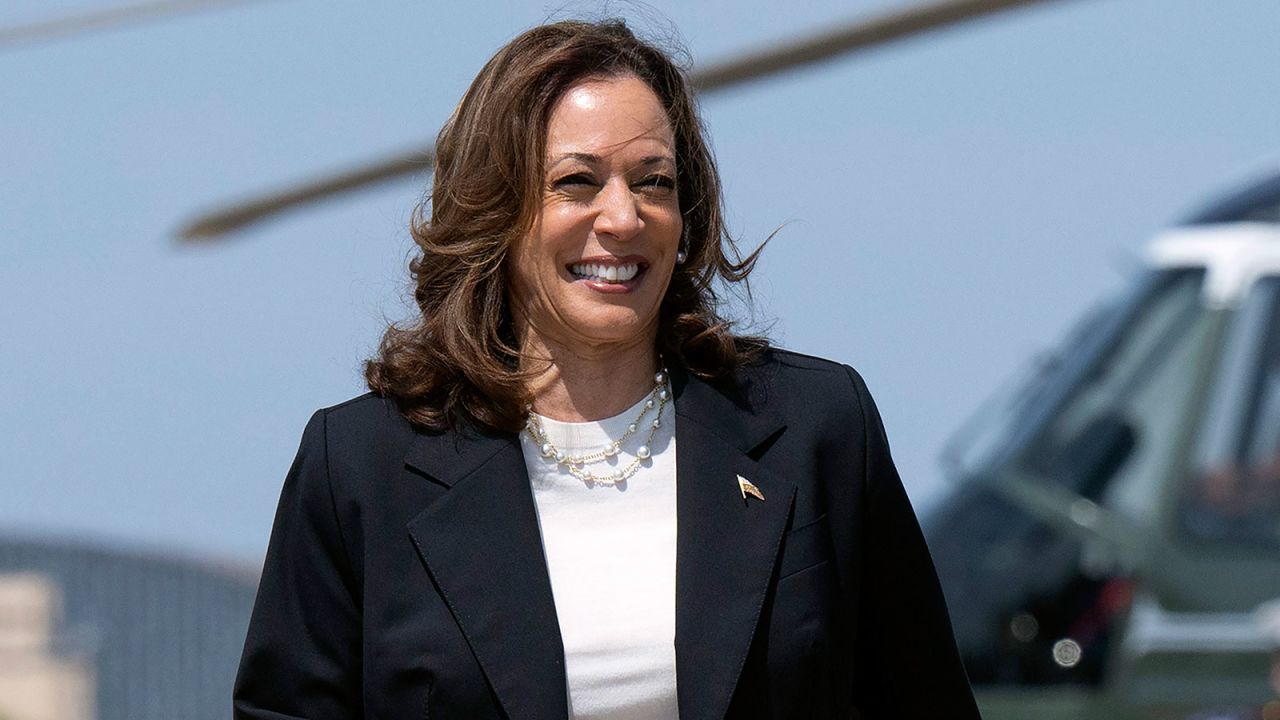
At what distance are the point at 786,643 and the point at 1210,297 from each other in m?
3.97

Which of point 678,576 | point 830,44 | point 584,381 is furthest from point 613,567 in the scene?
point 830,44

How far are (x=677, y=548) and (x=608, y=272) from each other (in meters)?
0.29

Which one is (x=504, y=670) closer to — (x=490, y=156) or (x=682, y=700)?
(x=682, y=700)

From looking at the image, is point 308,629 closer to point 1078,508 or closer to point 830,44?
point 830,44

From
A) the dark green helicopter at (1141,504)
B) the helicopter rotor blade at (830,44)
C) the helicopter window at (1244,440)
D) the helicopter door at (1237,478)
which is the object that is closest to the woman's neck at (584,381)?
the helicopter rotor blade at (830,44)

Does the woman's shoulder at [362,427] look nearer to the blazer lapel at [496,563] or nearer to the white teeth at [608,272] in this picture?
the blazer lapel at [496,563]

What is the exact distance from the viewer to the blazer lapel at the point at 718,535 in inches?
74.0

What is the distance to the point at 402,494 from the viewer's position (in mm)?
1995

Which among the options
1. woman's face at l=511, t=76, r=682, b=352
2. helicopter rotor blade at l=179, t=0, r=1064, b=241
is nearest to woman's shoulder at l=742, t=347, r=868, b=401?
woman's face at l=511, t=76, r=682, b=352

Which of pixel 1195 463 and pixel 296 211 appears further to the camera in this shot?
pixel 1195 463

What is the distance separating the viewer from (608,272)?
1.99 m

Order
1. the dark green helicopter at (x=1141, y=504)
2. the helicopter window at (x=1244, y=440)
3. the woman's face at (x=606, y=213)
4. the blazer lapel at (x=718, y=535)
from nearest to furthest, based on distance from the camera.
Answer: the blazer lapel at (x=718, y=535) < the woman's face at (x=606, y=213) < the dark green helicopter at (x=1141, y=504) < the helicopter window at (x=1244, y=440)

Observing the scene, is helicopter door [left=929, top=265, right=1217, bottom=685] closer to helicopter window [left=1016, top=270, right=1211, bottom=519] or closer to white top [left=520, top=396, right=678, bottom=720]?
helicopter window [left=1016, top=270, right=1211, bottom=519]

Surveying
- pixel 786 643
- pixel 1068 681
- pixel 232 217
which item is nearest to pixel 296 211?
pixel 232 217
